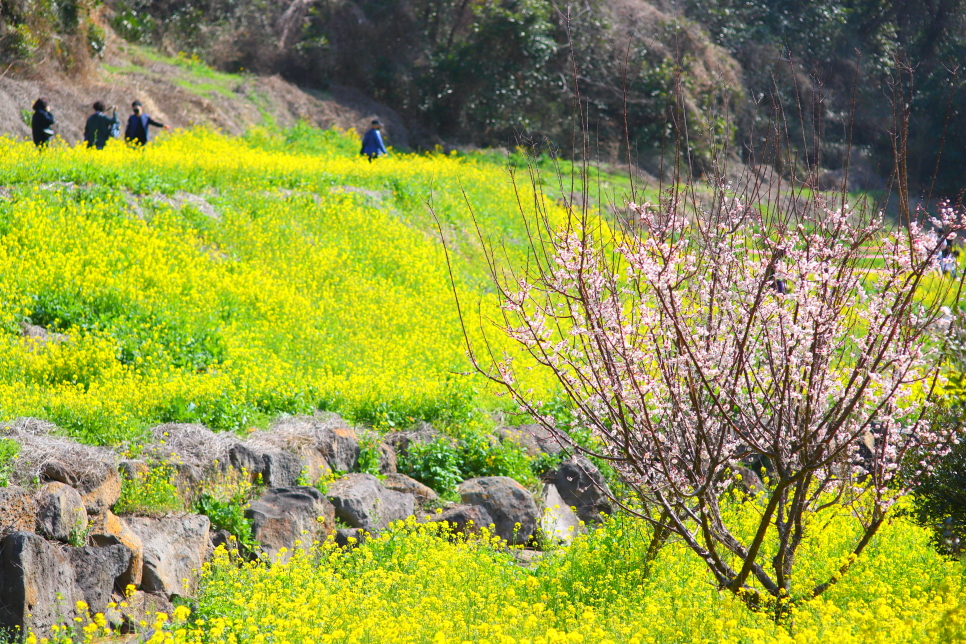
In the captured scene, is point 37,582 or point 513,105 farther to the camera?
point 513,105

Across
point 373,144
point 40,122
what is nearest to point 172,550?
point 40,122

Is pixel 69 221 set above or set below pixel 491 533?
above

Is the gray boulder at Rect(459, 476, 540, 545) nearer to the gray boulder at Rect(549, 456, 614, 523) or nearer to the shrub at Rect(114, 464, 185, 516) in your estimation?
the gray boulder at Rect(549, 456, 614, 523)

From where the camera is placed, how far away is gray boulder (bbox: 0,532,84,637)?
4.80 meters

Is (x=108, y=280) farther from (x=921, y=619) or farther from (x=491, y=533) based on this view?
(x=921, y=619)

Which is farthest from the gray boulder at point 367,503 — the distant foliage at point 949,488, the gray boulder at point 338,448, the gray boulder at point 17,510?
the distant foliage at point 949,488

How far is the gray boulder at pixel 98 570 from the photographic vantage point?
521 centimetres

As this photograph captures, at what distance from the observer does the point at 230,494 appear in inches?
265

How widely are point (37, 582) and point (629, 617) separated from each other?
337 centimetres

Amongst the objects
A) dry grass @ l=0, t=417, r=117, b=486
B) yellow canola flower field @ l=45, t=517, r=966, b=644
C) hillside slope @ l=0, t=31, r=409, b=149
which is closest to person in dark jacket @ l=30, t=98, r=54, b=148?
hillside slope @ l=0, t=31, r=409, b=149

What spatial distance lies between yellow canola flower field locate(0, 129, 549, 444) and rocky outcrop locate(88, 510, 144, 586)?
3.14 ft

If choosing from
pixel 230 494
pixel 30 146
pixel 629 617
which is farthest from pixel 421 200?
pixel 629 617

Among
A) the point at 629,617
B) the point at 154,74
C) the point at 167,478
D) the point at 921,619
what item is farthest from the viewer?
the point at 154,74

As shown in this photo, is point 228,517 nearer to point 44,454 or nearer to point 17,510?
point 44,454
